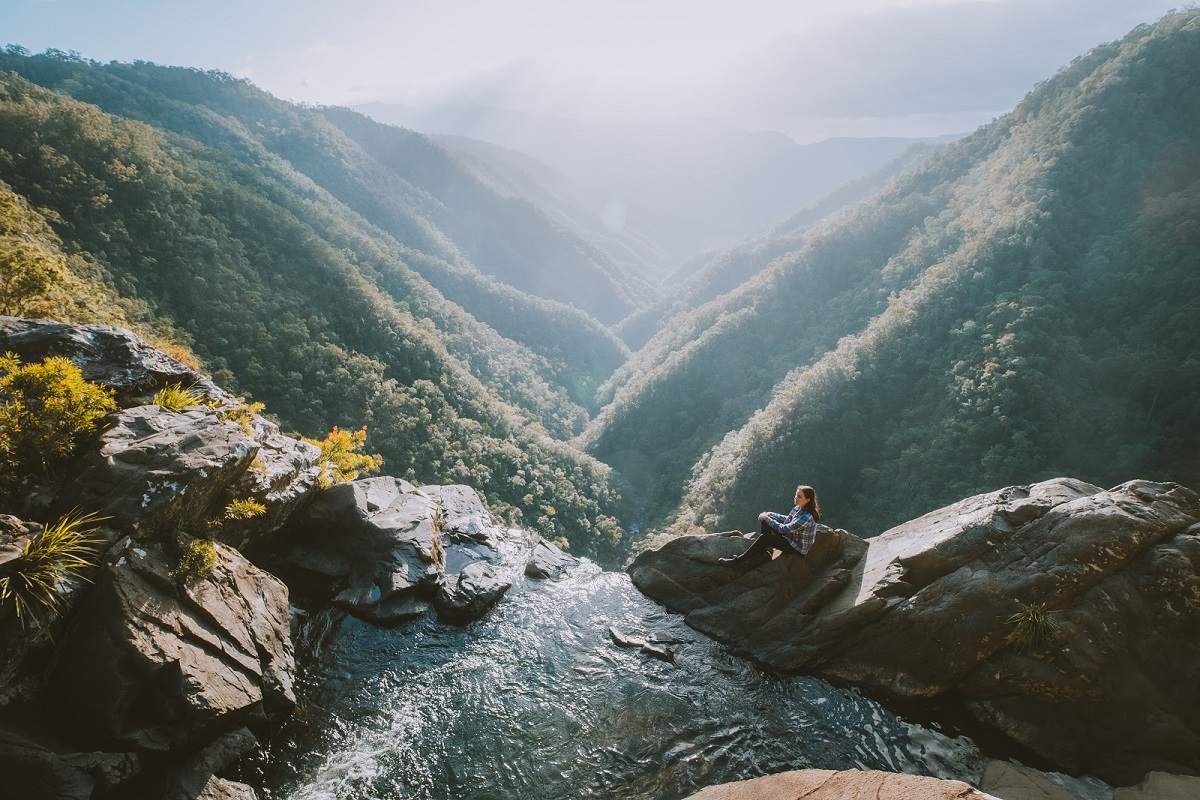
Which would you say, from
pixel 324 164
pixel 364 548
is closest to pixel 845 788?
pixel 364 548

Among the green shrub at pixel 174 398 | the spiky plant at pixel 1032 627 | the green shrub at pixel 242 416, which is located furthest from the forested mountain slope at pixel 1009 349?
the green shrub at pixel 174 398

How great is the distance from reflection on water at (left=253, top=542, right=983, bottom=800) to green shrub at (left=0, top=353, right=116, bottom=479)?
6.44m

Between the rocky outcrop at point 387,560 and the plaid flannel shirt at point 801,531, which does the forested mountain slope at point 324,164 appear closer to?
the rocky outcrop at point 387,560

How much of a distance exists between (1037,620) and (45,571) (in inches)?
713

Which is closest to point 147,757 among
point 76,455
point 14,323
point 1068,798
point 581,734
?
point 76,455

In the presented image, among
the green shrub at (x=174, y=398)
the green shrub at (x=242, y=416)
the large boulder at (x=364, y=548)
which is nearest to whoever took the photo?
the green shrub at (x=174, y=398)

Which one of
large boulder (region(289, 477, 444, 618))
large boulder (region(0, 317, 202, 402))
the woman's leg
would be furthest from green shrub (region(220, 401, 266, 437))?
the woman's leg

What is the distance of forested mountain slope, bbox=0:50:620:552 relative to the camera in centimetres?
5069

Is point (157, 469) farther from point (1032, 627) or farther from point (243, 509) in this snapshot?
point (1032, 627)

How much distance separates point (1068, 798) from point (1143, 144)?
381 feet

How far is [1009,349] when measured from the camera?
192ft

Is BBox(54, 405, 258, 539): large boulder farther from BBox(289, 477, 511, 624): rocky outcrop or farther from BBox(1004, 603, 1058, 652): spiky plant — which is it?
BBox(1004, 603, 1058, 652): spiky plant

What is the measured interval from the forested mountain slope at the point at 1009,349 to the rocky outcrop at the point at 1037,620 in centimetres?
5027

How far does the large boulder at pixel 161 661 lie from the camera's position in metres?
7.82
